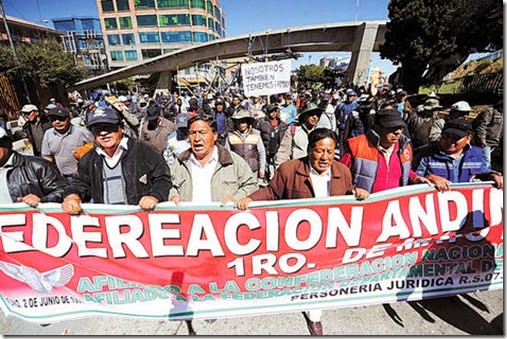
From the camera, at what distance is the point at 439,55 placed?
70.5 feet

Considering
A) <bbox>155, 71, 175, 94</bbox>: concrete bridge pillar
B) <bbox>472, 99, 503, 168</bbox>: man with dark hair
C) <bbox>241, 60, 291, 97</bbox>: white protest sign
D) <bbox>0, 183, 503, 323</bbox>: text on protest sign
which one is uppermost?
<bbox>155, 71, 175, 94</bbox>: concrete bridge pillar

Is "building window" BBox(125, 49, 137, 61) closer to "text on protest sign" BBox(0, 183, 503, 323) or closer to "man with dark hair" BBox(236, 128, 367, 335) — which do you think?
"text on protest sign" BBox(0, 183, 503, 323)

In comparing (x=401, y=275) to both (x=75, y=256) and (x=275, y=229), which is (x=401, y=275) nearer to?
(x=275, y=229)

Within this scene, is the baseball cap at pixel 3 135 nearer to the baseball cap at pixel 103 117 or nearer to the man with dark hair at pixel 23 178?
the man with dark hair at pixel 23 178

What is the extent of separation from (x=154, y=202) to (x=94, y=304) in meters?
1.07

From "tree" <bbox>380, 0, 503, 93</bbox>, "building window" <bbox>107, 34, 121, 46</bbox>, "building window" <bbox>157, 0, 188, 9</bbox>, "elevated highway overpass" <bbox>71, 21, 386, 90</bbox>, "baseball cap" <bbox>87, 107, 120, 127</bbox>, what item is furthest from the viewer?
"building window" <bbox>107, 34, 121, 46</bbox>

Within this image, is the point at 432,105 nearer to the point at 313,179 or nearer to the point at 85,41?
the point at 313,179

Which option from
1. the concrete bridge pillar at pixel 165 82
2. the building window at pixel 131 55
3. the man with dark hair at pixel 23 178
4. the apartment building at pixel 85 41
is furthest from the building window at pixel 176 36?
the man with dark hair at pixel 23 178

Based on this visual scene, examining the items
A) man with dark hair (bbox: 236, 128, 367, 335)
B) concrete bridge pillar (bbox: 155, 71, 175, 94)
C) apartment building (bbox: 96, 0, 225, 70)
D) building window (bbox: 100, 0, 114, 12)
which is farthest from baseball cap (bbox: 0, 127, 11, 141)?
building window (bbox: 100, 0, 114, 12)

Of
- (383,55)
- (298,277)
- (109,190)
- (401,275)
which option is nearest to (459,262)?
(401,275)

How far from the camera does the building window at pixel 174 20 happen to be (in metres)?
55.7

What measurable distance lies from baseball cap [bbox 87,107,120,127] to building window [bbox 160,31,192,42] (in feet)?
206

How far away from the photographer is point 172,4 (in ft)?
181

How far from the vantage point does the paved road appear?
2371 millimetres
